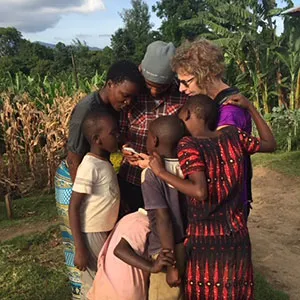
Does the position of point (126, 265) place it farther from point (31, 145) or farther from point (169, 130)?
point (31, 145)

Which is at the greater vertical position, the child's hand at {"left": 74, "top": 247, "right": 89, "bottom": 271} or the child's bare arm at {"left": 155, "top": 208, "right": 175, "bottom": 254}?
the child's bare arm at {"left": 155, "top": 208, "right": 175, "bottom": 254}

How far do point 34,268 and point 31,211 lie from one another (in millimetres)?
1800

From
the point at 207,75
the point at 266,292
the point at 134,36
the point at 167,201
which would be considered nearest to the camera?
the point at 167,201

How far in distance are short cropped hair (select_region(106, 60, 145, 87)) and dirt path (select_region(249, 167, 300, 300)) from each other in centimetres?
227

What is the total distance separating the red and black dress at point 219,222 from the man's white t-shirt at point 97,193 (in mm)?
484

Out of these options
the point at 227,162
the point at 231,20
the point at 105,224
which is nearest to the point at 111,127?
the point at 105,224

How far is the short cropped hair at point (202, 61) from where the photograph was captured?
1777 mm

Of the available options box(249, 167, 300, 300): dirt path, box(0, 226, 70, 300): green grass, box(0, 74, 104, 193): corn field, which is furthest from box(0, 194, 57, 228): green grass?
box(249, 167, 300, 300): dirt path

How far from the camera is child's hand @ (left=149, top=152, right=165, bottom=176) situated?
5.33 feet

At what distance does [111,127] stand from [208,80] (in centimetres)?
47

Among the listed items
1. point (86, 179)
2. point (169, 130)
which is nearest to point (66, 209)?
point (86, 179)

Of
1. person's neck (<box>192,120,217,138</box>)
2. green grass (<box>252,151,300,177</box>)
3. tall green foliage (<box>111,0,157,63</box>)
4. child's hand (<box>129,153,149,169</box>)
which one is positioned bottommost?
green grass (<box>252,151,300,177</box>)

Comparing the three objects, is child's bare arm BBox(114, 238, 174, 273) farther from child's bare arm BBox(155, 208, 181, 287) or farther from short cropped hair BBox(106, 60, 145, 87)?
short cropped hair BBox(106, 60, 145, 87)

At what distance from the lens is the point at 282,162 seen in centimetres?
791
